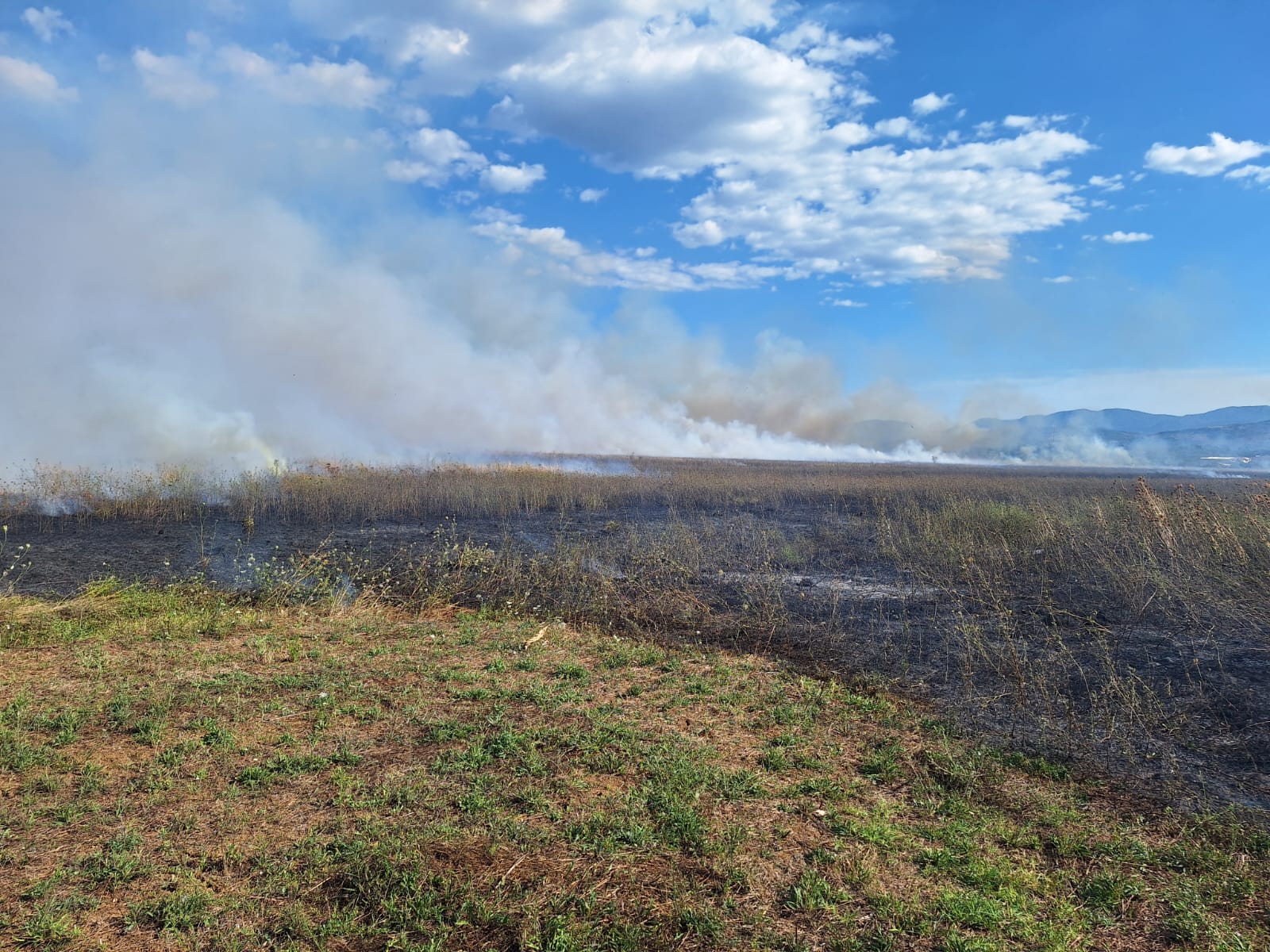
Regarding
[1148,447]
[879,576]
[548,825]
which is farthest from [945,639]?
[1148,447]

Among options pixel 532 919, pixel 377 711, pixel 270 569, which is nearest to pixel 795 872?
pixel 532 919

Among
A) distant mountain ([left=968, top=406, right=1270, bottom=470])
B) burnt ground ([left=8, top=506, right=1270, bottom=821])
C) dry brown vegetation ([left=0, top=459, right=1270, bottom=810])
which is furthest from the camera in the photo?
distant mountain ([left=968, top=406, right=1270, bottom=470])

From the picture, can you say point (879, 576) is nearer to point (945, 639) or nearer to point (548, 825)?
point (945, 639)

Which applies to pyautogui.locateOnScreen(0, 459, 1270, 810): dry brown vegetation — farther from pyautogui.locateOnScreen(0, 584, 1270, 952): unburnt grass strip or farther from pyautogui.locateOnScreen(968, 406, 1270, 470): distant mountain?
pyautogui.locateOnScreen(968, 406, 1270, 470): distant mountain

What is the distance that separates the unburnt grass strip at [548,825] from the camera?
13.1 ft

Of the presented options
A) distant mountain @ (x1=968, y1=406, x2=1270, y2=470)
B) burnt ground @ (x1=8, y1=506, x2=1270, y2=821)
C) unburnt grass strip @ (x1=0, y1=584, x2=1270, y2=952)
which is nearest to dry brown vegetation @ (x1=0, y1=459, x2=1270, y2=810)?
burnt ground @ (x1=8, y1=506, x2=1270, y2=821)

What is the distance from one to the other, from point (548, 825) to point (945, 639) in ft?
24.0

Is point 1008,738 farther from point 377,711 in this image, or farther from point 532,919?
point 377,711

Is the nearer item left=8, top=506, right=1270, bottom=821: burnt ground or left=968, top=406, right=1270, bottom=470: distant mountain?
left=8, top=506, right=1270, bottom=821: burnt ground

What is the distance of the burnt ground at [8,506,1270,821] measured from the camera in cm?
686

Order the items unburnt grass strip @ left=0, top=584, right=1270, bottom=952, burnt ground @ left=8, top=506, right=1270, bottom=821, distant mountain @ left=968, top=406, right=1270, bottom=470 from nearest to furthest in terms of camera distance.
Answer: unburnt grass strip @ left=0, top=584, right=1270, bottom=952 < burnt ground @ left=8, top=506, right=1270, bottom=821 < distant mountain @ left=968, top=406, right=1270, bottom=470

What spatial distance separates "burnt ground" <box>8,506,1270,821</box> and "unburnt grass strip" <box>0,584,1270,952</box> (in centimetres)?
104

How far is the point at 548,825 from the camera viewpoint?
4.92 metres

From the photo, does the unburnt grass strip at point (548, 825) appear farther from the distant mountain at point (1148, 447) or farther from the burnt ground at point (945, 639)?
the distant mountain at point (1148, 447)
